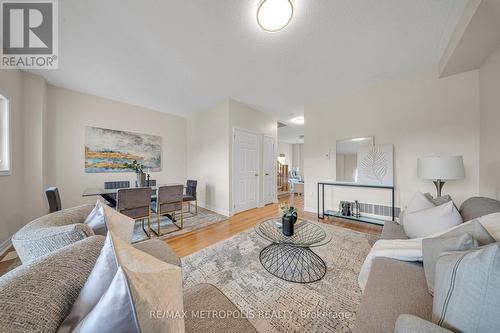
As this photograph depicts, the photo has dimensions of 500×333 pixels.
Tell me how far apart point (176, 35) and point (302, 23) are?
145 centimetres

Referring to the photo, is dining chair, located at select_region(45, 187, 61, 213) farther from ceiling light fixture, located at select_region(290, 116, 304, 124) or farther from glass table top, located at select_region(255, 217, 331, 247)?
ceiling light fixture, located at select_region(290, 116, 304, 124)

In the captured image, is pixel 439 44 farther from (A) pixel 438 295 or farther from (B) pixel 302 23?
(A) pixel 438 295

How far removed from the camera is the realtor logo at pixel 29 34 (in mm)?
1692

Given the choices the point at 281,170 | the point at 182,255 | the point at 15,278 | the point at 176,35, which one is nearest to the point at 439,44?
the point at 176,35

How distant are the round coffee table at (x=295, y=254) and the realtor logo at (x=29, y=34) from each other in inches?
126

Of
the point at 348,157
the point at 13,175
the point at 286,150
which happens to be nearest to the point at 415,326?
the point at 348,157

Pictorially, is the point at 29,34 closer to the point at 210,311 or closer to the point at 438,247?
the point at 210,311

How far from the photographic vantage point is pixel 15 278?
47 centimetres

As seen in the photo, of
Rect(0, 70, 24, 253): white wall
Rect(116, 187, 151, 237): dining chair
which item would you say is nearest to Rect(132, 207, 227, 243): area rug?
Rect(116, 187, 151, 237): dining chair

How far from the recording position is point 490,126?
6.79 feet

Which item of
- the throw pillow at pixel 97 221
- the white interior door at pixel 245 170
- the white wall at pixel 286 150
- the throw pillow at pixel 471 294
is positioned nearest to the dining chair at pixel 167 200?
the white interior door at pixel 245 170

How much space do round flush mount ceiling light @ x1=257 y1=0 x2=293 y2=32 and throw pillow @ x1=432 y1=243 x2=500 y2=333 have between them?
2.10 metres

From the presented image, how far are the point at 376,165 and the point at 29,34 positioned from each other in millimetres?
5326

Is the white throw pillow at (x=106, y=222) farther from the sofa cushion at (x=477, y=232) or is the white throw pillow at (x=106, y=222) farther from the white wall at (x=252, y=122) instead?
the white wall at (x=252, y=122)
